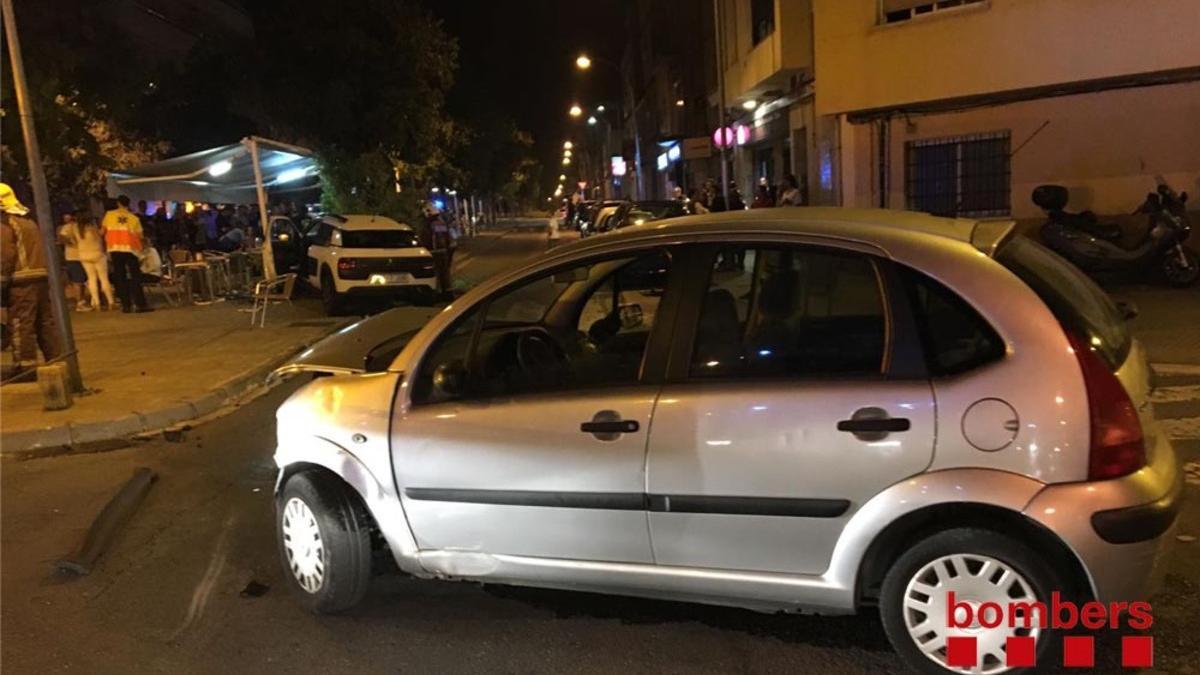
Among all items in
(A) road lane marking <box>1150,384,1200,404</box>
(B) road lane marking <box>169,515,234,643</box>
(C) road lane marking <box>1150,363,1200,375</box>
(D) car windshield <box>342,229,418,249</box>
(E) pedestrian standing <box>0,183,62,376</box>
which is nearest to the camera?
(B) road lane marking <box>169,515,234,643</box>

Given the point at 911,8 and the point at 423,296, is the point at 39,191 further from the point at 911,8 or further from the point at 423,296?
the point at 911,8

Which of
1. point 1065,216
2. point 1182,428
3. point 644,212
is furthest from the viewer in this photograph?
point 644,212

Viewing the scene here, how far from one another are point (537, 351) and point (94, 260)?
1355 cm

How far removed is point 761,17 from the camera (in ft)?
67.7

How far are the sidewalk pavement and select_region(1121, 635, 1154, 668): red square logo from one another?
7633 millimetres

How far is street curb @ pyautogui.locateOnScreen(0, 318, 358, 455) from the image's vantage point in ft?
25.3

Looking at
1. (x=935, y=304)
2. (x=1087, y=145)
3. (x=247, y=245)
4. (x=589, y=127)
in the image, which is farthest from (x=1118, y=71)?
(x=589, y=127)

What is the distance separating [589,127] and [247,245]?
3265 inches

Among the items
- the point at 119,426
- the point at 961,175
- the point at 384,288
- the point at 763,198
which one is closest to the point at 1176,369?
the point at 961,175

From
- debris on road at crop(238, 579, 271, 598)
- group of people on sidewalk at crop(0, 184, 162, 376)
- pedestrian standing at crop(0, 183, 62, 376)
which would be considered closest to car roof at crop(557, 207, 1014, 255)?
debris on road at crop(238, 579, 271, 598)

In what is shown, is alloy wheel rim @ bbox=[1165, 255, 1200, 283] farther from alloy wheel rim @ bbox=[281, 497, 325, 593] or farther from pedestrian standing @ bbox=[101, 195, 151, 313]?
pedestrian standing @ bbox=[101, 195, 151, 313]

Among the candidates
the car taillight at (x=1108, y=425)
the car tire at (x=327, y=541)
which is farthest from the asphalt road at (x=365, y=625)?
the car taillight at (x=1108, y=425)

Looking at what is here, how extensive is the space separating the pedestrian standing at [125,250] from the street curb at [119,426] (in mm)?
6657

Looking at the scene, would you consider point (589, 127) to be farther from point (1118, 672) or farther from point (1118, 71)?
point (1118, 672)
